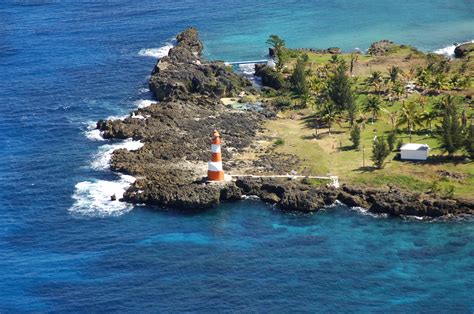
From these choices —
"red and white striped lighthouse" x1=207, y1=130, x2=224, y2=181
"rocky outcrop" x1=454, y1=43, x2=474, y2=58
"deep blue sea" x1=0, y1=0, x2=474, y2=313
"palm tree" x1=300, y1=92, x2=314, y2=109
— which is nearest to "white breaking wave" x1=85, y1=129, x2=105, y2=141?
"deep blue sea" x1=0, y1=0, x2=474, y2=313

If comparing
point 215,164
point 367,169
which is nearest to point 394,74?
point 367,169

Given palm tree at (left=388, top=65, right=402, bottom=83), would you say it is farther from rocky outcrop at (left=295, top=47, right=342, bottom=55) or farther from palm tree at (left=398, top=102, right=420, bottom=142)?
rocky outcrop at (left=295, top=47, right=342, bottom=55)

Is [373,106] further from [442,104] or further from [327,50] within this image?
[327,50]

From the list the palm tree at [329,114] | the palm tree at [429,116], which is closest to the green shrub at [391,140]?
the palm tree at [429,116]

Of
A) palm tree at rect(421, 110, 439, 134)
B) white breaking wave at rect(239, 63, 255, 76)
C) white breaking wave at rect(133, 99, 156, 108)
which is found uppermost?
white breaking wave at rect(239, 63, 255, 76)

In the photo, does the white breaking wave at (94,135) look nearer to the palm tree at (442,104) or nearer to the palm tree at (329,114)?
the palm tree at (329,114)

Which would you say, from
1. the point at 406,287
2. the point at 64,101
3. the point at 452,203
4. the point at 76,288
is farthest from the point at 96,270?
the point at 64,101

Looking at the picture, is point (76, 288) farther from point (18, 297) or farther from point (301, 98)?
point (301, 98)
